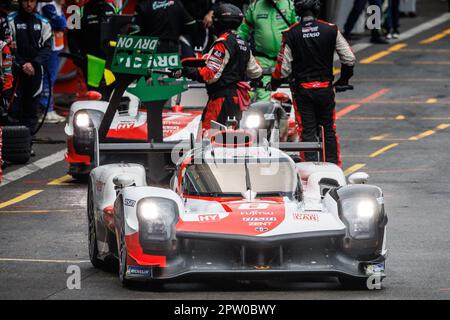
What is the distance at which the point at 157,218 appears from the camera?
37.3ft

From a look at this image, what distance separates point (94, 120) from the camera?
1803cm

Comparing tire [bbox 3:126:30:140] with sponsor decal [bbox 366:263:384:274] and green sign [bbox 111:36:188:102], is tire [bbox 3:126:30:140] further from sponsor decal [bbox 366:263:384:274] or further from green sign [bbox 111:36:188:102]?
sponsor decal [bbox 366:263:384:274]

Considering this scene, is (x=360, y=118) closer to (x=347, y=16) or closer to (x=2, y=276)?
(x=347, y=16)

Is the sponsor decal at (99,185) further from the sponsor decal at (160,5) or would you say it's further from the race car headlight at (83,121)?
the sponsor decal at (160,5)

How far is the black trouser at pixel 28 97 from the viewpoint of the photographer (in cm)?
2092

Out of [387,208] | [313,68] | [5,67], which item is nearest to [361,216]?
A: [387,208]

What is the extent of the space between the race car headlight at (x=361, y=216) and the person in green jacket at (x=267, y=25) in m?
9.24

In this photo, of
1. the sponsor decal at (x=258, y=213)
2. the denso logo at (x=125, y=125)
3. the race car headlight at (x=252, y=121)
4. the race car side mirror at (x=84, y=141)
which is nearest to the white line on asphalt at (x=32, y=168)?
the race car side mirror at (x=84, y=141)

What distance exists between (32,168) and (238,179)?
7.77m

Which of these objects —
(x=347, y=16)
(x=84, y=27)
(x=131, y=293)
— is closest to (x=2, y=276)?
(x=131, y=293)

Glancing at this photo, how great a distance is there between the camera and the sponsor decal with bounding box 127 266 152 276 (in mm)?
11320

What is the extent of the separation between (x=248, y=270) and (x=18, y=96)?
34.4ft

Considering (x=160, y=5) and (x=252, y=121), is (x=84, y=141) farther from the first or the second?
(x=160, y=5)

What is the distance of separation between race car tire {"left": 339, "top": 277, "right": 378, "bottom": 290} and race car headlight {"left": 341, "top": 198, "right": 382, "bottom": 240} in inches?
12.4
